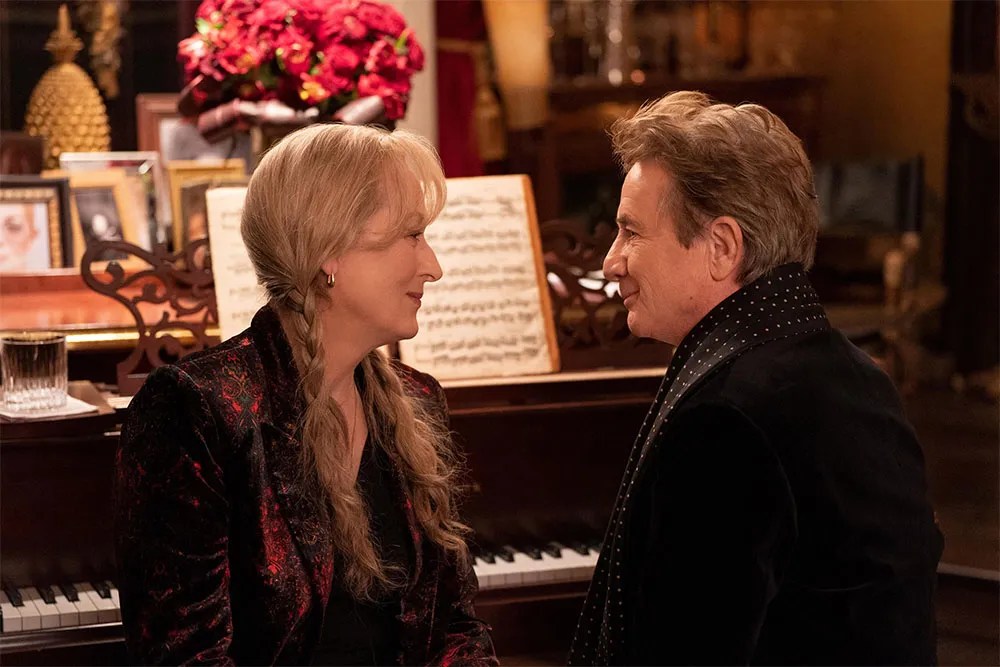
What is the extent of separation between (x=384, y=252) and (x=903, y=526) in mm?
914

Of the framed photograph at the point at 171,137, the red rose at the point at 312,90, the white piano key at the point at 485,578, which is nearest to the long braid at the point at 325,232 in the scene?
the white piano key at the point at 485,578

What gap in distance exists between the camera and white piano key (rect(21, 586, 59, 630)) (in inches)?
97.7

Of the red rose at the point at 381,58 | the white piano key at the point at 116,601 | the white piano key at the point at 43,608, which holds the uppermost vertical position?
the red rose at the point at 381,58

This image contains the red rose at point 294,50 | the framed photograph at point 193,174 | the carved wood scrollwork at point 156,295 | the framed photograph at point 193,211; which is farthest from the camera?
the framed photograph at point 193,174

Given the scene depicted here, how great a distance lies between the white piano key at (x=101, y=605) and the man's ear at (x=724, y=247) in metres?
1.39

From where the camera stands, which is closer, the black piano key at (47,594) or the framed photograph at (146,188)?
the black piano key at (47,594)

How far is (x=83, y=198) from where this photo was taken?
4027mm

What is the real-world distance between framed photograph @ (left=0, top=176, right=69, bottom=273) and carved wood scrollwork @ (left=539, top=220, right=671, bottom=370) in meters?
1.57

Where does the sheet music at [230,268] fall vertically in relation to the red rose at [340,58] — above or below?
below

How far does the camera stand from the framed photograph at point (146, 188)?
411 centimetres

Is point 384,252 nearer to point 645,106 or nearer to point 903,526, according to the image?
point 645,106

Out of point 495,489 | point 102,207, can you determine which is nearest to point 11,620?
point 495,489

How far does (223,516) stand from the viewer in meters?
2.00

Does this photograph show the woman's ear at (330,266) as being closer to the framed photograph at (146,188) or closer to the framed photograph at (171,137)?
the framed photograph at (146,188)
